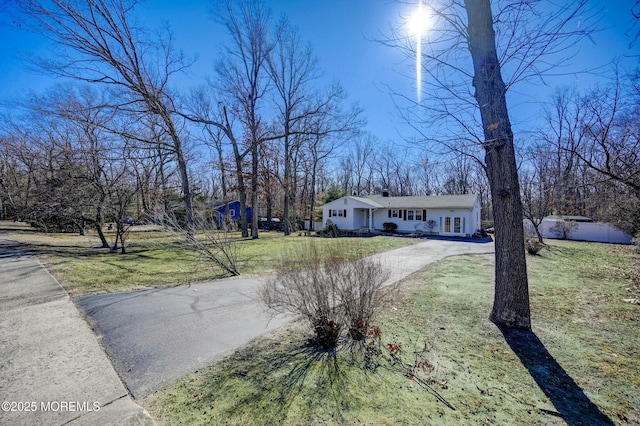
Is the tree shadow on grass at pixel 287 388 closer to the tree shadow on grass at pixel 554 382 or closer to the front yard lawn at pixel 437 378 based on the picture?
the front yard lawn at pixel 437 378

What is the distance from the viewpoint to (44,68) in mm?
10781

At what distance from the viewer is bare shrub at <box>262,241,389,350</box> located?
3562 millimetres

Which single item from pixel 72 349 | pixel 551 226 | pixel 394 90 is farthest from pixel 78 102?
pixel 551 226

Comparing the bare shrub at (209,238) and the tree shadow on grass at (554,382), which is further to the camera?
the bare shrub at (209,238)

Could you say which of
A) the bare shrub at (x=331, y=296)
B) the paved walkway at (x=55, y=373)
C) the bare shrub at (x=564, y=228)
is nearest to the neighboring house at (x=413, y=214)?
the bare shrub at (x=564, y=228)

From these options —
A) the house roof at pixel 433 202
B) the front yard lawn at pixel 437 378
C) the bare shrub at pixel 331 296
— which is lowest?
the front yard lawn at pixel 437 378

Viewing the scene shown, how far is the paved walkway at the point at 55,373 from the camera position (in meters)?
2.24

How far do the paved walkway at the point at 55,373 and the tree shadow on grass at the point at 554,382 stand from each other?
11.8ft

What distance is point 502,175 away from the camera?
434 centimetres

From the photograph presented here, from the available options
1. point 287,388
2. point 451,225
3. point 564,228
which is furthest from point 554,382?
point 564,228

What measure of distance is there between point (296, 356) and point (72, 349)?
2.78 metres

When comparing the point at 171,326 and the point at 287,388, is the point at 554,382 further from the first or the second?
the point at 171,326

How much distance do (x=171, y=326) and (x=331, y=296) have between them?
2.57 m

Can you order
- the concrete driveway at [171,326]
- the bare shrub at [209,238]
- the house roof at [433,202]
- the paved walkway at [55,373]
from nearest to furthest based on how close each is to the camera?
the paved walkway at [55,373] → the concrete driveway at [171,326] → the bare shrub at [209,238] → the house roof at [433,202]
